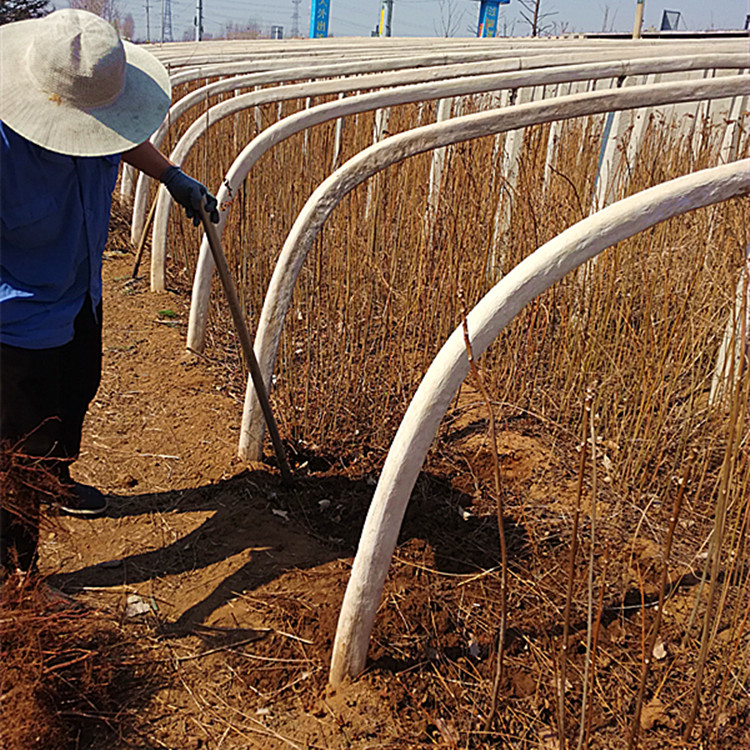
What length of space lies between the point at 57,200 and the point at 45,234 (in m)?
0.10

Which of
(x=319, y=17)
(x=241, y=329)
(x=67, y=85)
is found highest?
(x=319, y=17)

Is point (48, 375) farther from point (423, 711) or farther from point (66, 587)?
point (423, 711)

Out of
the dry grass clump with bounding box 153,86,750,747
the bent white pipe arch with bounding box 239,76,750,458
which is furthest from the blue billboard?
the bent white pipe arch with bounding box 239,76,750,458

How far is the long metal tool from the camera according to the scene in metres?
2.38

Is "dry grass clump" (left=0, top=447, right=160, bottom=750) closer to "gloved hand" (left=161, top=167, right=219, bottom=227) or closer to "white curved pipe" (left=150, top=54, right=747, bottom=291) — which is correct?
"gloved hand" (left=161, top=167, right=219, bottom=227)

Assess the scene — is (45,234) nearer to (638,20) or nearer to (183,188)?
(183,188)

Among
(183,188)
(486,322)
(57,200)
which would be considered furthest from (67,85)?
(486,322)

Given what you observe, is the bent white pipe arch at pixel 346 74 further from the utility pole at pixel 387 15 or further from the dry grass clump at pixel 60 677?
the utility pole at pixel 387 15

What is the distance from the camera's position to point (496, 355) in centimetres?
331

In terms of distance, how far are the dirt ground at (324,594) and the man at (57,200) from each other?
37cm

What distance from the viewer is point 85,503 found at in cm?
246

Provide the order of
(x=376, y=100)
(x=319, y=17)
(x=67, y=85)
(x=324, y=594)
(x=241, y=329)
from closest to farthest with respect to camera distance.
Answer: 1. (x=67, y=85)
2. (x=324, y=594)
3. (x=241, y=329)
4. (x=376, y=100)
5. (x=319, y=17)

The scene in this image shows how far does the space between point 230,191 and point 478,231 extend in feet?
3.63

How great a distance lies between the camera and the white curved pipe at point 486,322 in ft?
4.88
